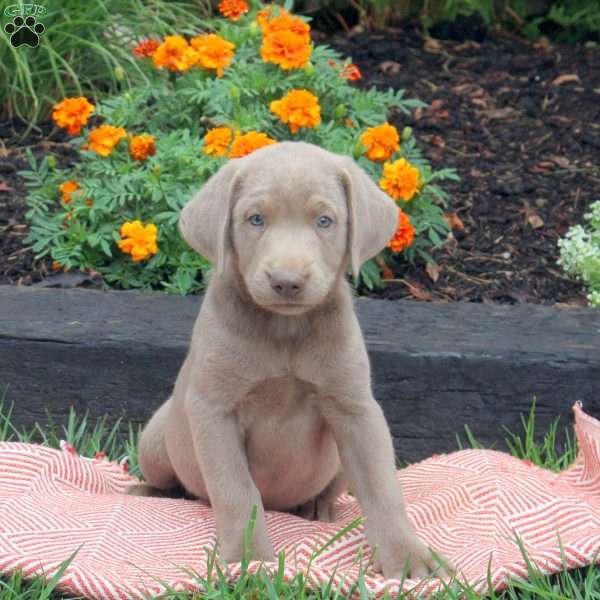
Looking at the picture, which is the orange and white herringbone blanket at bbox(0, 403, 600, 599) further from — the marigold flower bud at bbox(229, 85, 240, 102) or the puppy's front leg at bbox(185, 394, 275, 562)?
the marigold flower bud at bbox(229, 85, 240, 102)

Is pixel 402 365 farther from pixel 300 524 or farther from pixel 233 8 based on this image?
pixel 233 8

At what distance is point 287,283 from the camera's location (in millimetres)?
3316

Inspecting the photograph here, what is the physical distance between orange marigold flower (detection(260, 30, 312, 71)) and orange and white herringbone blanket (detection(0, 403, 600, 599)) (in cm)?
204

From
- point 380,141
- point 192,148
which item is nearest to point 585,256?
point 380,141

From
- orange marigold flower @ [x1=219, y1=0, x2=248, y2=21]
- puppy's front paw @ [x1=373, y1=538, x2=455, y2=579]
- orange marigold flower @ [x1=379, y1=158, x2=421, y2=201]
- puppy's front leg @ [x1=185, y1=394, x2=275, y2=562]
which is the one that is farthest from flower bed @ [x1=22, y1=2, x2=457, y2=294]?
puppy's front paw @ [x1=373, y1=538, x2=455, y2=579]

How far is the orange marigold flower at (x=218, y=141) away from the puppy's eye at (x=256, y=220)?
1.81 meters

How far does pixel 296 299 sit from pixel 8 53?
3.99 metres

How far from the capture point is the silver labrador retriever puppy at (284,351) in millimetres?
3500

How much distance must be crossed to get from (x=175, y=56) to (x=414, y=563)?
3.04 m

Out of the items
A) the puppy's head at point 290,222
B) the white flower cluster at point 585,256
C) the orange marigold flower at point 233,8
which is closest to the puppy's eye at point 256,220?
the puppy's head at point 290,222

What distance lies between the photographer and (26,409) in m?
4.79

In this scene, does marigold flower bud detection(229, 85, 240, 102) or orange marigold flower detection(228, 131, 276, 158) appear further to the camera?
marigold flower bud detection(229, 85, 240, 102)

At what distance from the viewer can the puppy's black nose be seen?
10.9ft

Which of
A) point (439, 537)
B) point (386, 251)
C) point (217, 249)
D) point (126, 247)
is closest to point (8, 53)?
point (126, 247)
